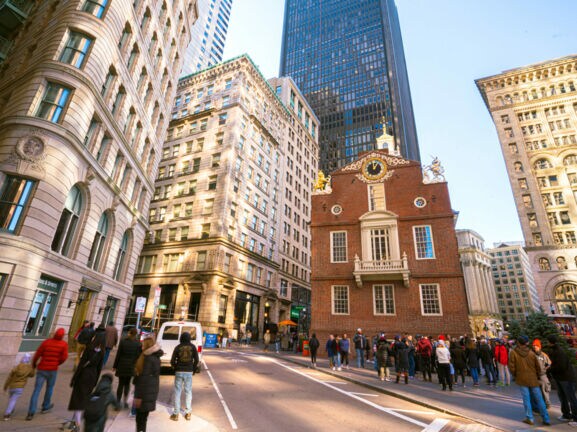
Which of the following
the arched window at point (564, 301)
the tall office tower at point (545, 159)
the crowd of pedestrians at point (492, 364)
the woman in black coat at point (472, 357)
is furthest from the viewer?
the tall office tower at point (545, 159)

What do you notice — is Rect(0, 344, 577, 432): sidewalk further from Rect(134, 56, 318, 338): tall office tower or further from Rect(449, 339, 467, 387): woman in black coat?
Rect(134, 56, 318, 338): tall office tower

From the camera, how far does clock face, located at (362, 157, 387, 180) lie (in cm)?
2927

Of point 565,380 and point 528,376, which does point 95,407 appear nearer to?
point 528,376

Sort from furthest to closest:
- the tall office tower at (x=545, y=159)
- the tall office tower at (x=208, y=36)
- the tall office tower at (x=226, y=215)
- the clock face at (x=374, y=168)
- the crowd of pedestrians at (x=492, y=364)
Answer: the tall office tower at (x=208, y=36), the tall office tower at (x=545, y=159), the tall office tower at (x=226, y=215), the clock face at (x=374, y=168), the crowd of pedestrians at (x=492, y=364)

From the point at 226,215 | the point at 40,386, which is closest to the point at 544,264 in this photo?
the point at 226,215

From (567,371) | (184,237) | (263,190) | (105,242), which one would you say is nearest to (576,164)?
(263,190)

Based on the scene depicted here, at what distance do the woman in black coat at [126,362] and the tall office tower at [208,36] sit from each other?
90010 millimetres

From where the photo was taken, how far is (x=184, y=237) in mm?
42438

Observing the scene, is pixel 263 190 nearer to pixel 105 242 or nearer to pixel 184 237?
pixel 184 237

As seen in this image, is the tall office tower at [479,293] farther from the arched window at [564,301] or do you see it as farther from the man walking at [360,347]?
the man walking at [360,347]

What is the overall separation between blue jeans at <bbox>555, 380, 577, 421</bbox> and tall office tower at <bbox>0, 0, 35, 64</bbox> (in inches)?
1445

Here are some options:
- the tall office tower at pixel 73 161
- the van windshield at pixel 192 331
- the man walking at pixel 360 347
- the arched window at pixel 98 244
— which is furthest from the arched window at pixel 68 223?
the man walking at pixel 360 347

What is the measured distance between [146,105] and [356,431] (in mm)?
27088

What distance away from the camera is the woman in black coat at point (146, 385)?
5.71 metres
